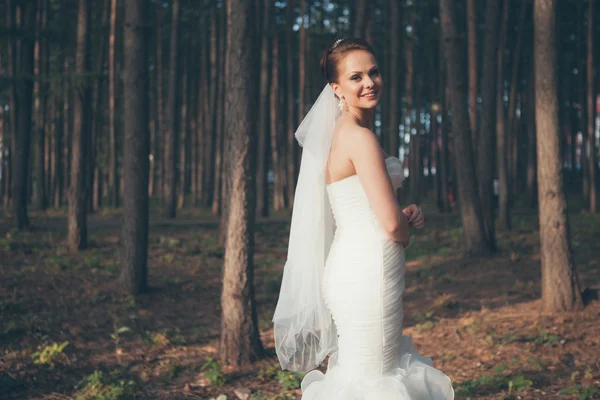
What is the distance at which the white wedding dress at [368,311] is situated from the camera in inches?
144

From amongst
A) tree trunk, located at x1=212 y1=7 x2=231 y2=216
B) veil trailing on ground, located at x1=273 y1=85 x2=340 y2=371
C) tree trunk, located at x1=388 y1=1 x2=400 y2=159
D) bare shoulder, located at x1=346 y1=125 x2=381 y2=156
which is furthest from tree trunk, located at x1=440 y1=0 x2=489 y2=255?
tree trunk, located at x1=212 y1=7 x2=231 y2=216

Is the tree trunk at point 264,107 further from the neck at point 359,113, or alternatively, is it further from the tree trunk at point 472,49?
the neck at point 359,113

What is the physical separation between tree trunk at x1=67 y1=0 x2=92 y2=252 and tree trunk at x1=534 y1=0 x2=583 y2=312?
9842 mm

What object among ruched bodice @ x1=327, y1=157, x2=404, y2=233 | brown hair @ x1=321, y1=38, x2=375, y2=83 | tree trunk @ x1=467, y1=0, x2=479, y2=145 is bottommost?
ruched bodice @ x1=327, y1=157, x2=404, y2=233

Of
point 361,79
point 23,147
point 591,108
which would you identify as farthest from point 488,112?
point 361,79

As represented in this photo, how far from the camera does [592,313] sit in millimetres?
9164

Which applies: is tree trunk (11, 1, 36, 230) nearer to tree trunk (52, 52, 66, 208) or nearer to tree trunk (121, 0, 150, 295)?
tree trunk (121, 0, 150, 295)

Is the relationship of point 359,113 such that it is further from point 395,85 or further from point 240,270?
point 395,85

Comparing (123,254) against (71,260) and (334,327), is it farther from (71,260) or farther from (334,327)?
(334,327)

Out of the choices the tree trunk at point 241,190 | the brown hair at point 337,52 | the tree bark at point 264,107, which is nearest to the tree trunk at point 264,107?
the tree bark at point 264,107

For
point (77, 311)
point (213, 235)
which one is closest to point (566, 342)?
point (77, 311)

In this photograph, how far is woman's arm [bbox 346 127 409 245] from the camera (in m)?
3.44

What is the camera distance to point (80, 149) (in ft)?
49.0

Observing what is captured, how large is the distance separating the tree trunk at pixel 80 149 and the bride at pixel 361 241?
11973mm
